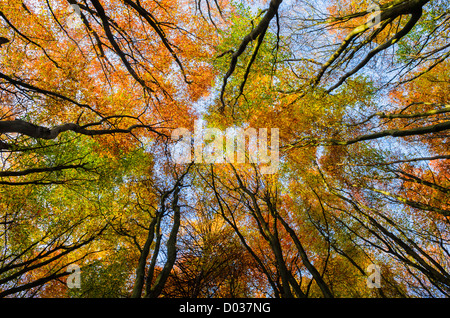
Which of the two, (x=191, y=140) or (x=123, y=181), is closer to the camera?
(x=123, y=181)

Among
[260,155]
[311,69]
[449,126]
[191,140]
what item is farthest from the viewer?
[191,140]

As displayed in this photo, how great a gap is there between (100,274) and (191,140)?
7343 mm

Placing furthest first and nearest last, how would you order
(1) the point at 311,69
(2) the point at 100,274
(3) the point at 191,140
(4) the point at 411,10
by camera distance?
(3) the point at 191,140, (2) the point at 100,274, (1) the point at 311,69, (4) the point at 411,10

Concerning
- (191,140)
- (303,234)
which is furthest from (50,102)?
(303,234)

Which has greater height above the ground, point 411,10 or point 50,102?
point 50,102

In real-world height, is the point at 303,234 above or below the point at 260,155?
below

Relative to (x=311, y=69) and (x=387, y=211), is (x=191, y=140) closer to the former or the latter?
(x=311, y=69)

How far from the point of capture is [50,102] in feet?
23.3

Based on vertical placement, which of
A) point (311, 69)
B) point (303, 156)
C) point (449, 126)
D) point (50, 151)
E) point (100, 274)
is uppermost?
point (311, 69)

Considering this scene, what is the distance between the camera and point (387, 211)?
31.1 ft
